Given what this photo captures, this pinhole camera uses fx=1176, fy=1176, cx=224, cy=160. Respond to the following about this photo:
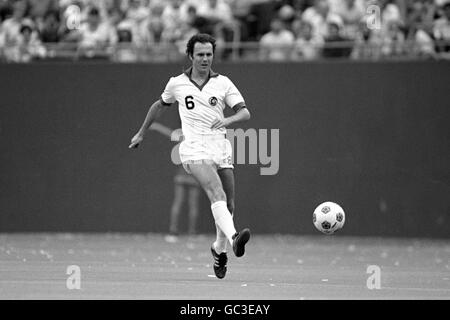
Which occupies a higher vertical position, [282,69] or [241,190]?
[282,69]

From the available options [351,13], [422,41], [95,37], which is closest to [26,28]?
[95,37]

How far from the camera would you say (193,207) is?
24828 millimetres

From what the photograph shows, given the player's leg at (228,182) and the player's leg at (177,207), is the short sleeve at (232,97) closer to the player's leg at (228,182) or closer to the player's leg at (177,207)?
the player's leg at (228,182)

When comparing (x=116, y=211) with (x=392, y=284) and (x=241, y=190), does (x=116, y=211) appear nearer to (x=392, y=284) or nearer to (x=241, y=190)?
(x=241, y=190)

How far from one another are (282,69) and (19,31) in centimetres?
599

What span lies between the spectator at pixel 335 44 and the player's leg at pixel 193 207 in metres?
3.95

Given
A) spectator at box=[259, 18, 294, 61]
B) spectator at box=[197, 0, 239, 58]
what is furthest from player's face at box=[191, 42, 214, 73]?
spectator at box=[197, 0, 239, 58]

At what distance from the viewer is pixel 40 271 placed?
16.3 meters

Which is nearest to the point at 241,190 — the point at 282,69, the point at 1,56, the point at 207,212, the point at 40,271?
the point at 207,212

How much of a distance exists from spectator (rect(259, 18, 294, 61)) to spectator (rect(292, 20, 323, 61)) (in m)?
0.13

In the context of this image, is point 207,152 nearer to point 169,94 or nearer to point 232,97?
point 232,97

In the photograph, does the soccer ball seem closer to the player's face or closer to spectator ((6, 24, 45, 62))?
the player's face

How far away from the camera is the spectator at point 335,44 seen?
933 inches

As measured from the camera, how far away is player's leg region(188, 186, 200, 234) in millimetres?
24844
